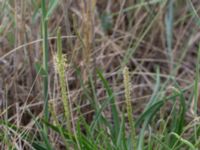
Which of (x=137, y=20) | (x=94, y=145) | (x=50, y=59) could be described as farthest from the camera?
(x=137, y=20)

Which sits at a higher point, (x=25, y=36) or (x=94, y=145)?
(x=25, y=36)

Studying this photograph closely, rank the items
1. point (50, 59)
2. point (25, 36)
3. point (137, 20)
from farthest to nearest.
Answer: point (137, 20), point (50, 59), point (25, 36)

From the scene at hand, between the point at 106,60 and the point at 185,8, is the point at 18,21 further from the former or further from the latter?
the point at 185,8

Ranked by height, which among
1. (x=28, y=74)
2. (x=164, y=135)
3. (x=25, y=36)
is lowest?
(x=164, y=135)

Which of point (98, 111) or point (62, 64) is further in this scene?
point (98, 111)

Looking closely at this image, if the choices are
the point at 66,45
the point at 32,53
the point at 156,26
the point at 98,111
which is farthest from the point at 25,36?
the point at 156,26

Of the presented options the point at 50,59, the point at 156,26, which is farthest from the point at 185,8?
the point at 50,59

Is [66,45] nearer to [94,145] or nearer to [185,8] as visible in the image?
[185,8]
